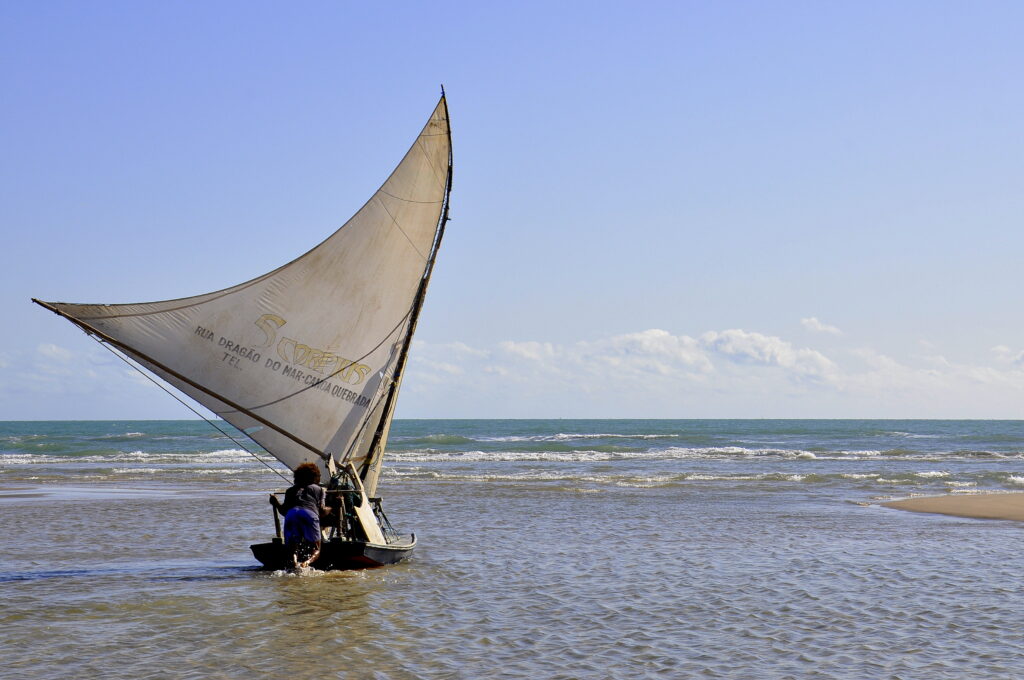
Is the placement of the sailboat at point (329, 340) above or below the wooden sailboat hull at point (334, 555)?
above

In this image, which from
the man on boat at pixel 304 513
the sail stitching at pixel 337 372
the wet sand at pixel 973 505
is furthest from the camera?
the wet sand at pixel 973 505

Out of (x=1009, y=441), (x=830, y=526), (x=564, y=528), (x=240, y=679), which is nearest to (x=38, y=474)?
(x=564, y=528)

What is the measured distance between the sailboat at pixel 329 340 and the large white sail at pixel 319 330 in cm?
1

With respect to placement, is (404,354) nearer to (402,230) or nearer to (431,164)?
(402,230)

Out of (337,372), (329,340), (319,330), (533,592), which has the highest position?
(319,330)

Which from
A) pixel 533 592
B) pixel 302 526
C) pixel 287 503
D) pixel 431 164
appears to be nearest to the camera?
pixel 533 592

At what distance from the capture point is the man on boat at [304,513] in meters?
12.6

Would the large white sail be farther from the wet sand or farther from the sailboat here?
the wet sand

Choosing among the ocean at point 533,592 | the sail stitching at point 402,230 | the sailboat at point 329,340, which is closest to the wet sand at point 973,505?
the ocean at point 533,592

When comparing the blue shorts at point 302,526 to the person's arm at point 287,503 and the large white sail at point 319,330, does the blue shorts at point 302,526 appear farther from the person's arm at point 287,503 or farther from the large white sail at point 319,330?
the large white sail at point 319,330

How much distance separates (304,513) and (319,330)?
2.58m

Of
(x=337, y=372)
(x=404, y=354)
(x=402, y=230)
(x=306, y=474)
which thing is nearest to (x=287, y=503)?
(x=306, y=474)

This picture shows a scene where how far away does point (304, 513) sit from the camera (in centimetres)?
A: 1259

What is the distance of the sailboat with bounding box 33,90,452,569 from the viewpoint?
1265 centimetres
